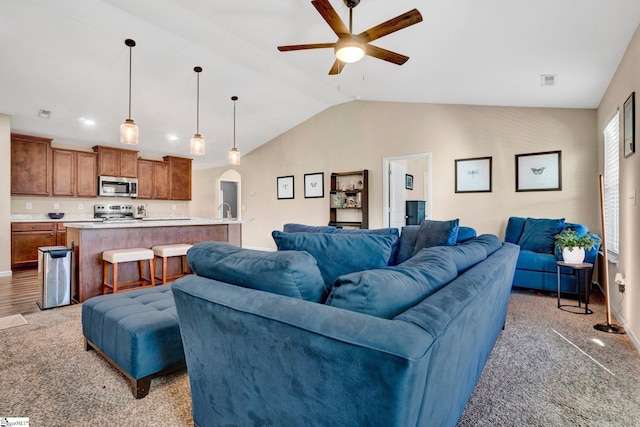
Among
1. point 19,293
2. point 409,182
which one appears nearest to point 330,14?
point 19,293

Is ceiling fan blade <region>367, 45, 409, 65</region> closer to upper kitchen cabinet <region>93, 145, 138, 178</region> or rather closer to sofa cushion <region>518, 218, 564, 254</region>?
sofa cushion <region>518, 218, 564, 254</region>

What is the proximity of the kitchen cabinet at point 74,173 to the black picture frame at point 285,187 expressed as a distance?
3.67m

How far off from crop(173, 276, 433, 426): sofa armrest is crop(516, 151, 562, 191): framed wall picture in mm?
4728

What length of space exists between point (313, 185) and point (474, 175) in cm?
328

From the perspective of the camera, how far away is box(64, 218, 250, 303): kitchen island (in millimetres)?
3469

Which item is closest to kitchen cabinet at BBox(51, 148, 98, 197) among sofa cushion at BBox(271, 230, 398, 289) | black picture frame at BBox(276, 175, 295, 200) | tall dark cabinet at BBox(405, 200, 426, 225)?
black picture frame at BBox(276, 175, 295, 200)

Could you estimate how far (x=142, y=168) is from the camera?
677 cm

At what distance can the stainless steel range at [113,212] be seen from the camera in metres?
6.18

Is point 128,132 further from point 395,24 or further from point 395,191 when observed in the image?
point 395,191

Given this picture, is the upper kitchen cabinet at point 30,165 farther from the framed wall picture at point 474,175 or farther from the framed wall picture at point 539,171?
the framed wall picture at point 539,171

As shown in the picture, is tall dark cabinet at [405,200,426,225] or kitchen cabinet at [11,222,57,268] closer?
kitchen cabinet at [11,222,57,268]

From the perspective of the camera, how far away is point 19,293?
3.79 m

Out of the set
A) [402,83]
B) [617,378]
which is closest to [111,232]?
[402,83]

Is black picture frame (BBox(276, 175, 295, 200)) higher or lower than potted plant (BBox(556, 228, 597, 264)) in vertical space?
higher
